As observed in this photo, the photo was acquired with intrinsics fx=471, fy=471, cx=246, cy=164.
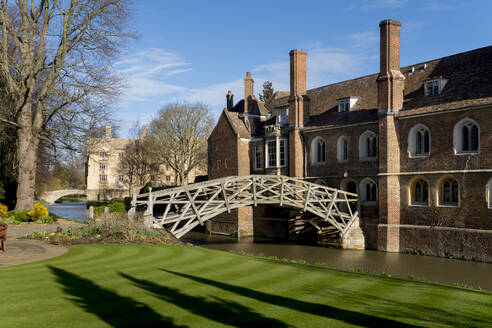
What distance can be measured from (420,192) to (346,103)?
830cm

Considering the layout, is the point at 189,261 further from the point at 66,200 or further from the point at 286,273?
the point at 66,200

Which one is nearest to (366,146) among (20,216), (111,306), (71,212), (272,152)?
(272,152)

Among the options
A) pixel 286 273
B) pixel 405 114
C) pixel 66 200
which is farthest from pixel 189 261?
pixel 66 200

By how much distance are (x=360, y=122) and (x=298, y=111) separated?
224 inches

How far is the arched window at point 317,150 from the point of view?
3256cm

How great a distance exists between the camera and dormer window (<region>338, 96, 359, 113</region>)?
103ft

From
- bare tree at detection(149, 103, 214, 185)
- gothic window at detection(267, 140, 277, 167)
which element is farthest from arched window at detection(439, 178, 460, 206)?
bare tree at detection(149, 103, 214, 185)

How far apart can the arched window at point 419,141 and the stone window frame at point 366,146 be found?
217 centimetres

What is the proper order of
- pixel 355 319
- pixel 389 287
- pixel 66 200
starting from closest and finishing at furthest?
pixel 355 319 → pixel 389 287 → pixel 66 200

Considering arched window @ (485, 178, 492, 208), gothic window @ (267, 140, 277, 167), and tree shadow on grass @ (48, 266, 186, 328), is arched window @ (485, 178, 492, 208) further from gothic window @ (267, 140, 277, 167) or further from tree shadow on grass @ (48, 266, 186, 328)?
tree shadow on grass @ (48, 266, 186, 328)

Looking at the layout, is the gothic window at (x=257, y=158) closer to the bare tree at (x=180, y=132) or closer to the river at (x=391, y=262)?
the river at (x=391, y=262)

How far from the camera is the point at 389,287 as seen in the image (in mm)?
10945

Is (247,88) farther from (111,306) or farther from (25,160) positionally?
(111,306)

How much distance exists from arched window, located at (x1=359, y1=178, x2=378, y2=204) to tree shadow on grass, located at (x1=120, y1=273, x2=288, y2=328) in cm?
2115
